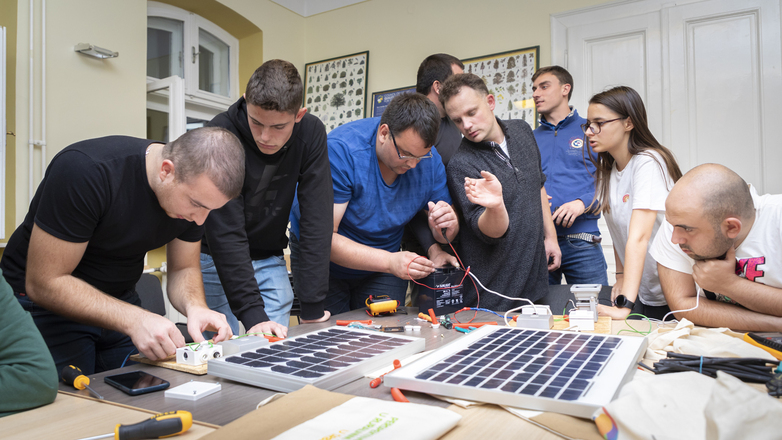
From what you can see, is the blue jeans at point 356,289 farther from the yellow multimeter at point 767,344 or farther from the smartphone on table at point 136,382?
the yellow multimeter at point 767,344

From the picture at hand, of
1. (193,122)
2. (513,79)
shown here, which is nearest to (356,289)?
(513,79)

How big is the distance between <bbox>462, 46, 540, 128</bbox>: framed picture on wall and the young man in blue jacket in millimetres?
941

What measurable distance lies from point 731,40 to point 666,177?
2.18 m

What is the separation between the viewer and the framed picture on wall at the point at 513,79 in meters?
3.80

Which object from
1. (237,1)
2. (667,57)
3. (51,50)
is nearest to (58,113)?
(51,50)

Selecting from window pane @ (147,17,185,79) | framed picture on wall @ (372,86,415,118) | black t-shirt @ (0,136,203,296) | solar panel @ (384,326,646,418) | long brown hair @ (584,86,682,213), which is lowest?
solar panel @ (384,326,646,418)

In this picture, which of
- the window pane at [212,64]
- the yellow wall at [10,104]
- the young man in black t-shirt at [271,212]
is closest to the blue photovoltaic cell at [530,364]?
the young man in black t-shirt at [271,212]

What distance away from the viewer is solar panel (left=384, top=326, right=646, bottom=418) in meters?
0.73

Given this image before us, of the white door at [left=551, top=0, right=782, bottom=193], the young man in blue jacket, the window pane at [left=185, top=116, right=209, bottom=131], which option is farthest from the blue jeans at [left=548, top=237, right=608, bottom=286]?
the window pane at [left=185, top=116, right=209, bottom=131]

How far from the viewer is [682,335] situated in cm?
108

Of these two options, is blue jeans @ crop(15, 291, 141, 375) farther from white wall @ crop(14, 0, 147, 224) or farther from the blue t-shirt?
white wall @ crop(14, 0, 147, 224)

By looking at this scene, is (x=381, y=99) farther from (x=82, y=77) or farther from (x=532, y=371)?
(x=532, y=371)

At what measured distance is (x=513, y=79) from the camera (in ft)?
12.7

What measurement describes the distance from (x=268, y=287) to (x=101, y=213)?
716 millimetres
